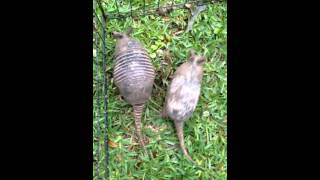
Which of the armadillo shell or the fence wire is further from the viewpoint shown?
the fence wire

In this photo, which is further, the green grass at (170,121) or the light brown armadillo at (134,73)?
the green grass at (170,121)

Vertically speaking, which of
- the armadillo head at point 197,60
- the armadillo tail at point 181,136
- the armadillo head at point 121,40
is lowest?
the armadillo tail at point 181,136

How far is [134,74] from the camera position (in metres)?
2.27

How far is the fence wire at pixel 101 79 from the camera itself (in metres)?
2.38

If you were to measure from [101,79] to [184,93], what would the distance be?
1.59 feet

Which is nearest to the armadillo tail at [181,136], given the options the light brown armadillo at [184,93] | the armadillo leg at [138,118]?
the light brown armadillo at [184,93]

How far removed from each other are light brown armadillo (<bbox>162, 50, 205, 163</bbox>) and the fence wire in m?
0.37

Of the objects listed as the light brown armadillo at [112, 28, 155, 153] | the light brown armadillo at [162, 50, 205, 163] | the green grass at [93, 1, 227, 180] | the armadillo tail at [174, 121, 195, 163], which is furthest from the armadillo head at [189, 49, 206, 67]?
the armadillo tail at [174, 121, 195, 163]

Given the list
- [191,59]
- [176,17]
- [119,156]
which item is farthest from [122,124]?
[176,17]

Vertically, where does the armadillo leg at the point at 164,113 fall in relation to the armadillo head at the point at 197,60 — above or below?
below

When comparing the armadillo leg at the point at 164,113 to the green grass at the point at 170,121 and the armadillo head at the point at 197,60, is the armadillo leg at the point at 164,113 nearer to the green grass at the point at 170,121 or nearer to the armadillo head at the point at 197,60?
the green grass at the point at 170,121

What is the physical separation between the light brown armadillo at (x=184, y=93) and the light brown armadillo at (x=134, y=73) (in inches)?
4.9

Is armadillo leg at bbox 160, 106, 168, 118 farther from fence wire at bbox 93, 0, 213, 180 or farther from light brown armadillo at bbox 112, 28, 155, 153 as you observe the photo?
fence wire at bbox 93, 0, 213, 180

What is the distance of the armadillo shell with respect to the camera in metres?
2.27
